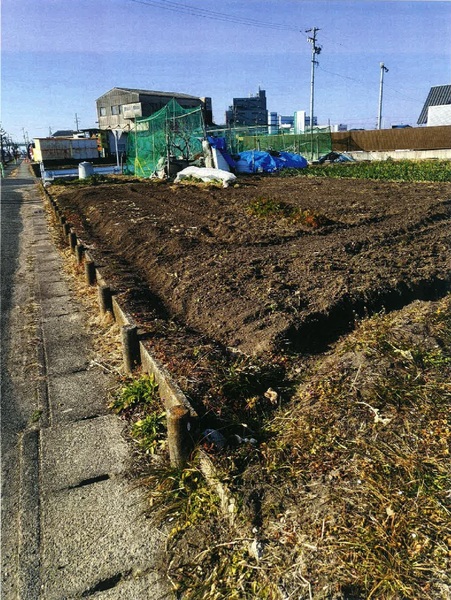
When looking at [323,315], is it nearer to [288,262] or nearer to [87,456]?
[288,262]

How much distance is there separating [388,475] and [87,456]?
1.79m

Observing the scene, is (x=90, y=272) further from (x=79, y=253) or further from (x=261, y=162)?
(x=261, y=162)

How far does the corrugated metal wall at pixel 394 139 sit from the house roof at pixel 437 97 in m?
13.3

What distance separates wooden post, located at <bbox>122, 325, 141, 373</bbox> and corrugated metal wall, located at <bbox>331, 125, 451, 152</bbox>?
32.9m

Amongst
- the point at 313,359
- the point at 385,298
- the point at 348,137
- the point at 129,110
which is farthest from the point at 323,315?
the point at 129,110

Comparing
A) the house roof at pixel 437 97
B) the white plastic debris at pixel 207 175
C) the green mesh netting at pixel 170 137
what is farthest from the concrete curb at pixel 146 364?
the house roof at pixel 437 97

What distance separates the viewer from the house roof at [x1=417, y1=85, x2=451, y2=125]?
4212 centimetres

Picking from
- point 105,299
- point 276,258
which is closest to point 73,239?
point 105,299

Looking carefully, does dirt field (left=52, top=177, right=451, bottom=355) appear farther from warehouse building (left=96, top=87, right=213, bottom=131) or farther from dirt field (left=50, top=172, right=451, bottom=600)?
warehouse building (left=96, top=87, right=213, bottom=131)

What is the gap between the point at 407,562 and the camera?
185cm

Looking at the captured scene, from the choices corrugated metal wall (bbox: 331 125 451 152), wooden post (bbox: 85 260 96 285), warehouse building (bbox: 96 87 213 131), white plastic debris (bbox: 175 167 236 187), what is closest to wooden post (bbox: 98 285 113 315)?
wooden post (bbox: 85 260 96 285)

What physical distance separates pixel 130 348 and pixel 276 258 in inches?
111

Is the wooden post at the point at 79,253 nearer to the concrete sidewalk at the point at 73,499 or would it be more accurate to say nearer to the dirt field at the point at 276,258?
the dirt field at the point at 276,258

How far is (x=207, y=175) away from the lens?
1755cm
